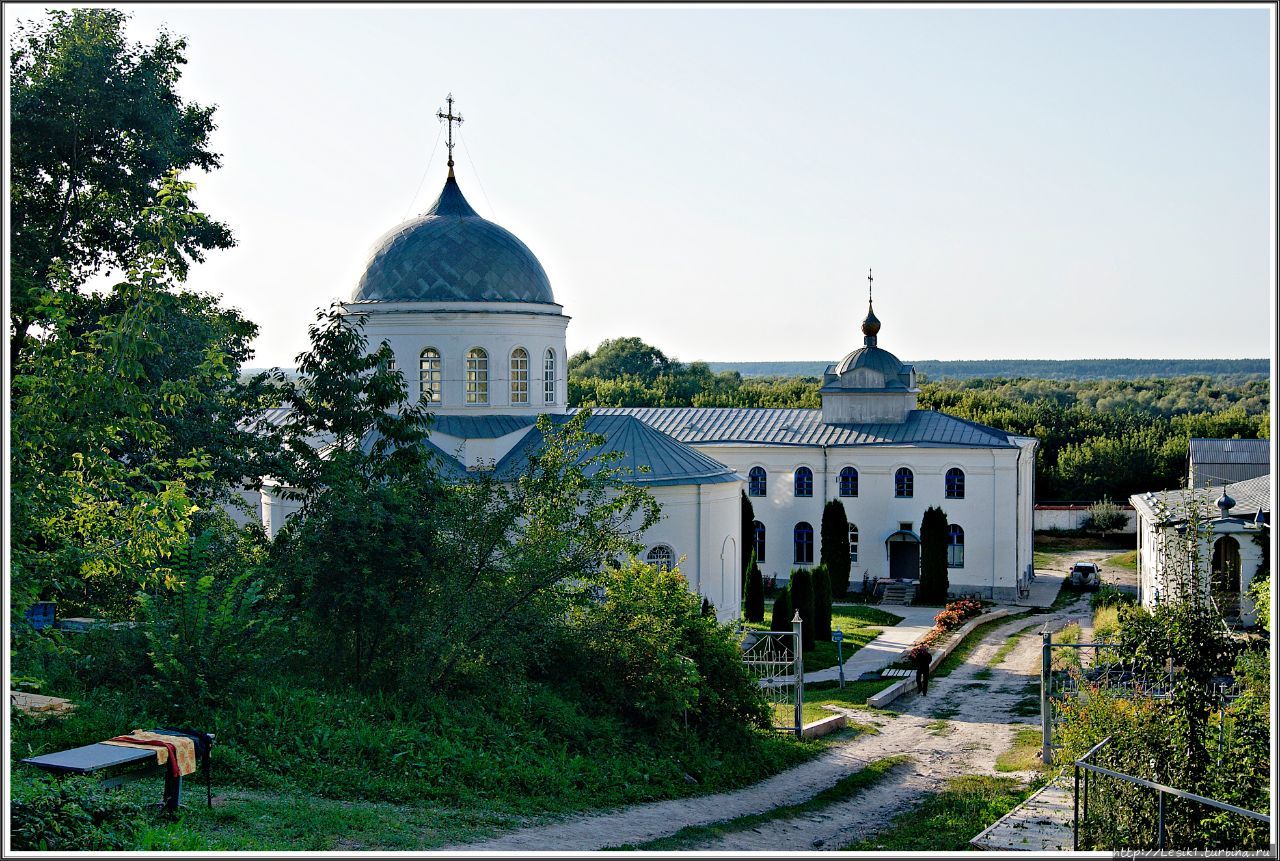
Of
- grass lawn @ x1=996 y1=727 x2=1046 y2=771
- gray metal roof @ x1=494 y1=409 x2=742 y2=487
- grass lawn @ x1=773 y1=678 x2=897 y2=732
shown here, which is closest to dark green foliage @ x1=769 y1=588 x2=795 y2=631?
grass lawn @ x1=773 y1=678 x2=897 y2=732

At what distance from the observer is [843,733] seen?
63.0 ft

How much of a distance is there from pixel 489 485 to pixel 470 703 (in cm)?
267

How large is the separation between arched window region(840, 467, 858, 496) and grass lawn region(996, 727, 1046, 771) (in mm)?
16912

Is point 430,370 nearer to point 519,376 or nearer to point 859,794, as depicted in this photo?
point 519,376

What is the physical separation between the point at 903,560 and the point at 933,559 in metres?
2.23

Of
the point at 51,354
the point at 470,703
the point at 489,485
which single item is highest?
the point at 51,354

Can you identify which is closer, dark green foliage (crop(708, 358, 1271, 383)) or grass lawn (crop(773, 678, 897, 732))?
grass lawn (crop(773, 678, 897, 732))

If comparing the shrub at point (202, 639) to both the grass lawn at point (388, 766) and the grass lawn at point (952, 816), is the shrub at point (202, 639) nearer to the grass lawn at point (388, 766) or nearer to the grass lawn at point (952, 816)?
the grass lawn at point (388, 766)

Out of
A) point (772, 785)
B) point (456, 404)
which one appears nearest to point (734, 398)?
point (456, 404)

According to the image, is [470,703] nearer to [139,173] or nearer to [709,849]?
[709,849]

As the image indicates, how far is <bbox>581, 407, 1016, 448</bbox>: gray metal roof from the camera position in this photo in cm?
3512

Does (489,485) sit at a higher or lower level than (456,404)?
lower

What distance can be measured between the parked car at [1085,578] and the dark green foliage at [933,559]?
5.37m

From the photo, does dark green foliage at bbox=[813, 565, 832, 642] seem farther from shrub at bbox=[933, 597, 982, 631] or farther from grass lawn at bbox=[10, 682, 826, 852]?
grass lawn at bbox=[10, 682, 826, 852]
